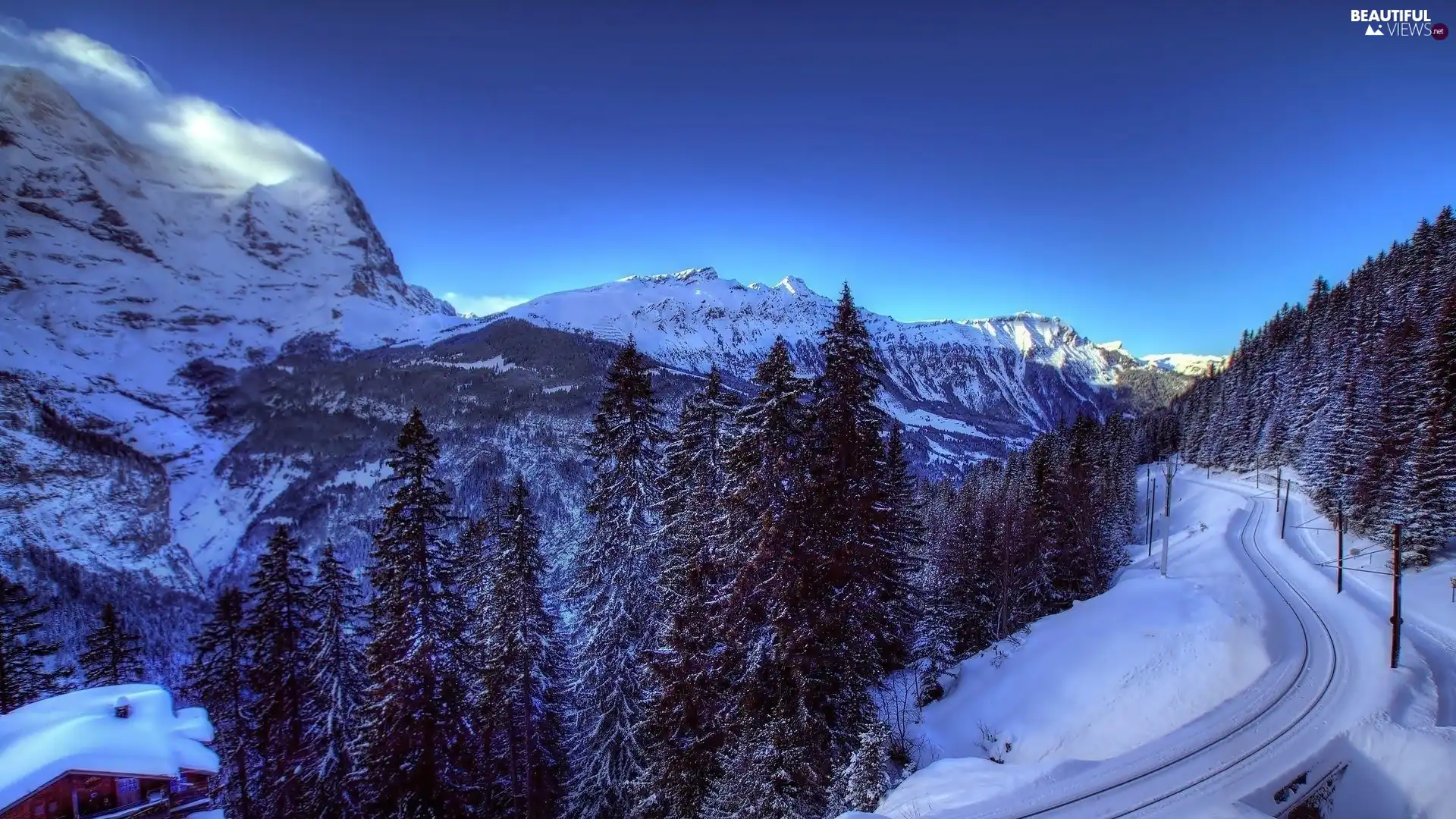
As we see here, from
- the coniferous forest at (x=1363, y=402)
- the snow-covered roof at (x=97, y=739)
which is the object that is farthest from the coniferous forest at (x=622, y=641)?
the coniferous forest at (x=1363, y=402)

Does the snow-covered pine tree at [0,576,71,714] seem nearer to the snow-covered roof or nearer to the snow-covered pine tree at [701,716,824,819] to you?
the snow-covered roof

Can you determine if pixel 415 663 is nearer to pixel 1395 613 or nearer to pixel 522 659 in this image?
pixel 522 659

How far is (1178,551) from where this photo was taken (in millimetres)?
47719

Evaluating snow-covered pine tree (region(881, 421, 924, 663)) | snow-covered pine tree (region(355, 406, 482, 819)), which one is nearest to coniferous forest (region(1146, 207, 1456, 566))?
snow-covered pine tree (region(881, 421, 924, 663))

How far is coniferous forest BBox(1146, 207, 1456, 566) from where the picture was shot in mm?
33344

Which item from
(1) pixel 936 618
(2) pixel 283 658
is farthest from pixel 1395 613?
(2) pixel 283 658

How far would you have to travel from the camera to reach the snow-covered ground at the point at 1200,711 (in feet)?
46.1

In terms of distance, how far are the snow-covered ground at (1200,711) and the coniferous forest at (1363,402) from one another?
6.69m

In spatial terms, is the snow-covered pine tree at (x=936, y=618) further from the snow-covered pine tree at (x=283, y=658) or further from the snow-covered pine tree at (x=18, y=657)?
the snow-covered pine tree at (x=18, y=657)

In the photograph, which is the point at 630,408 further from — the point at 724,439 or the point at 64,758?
the point at 64,758

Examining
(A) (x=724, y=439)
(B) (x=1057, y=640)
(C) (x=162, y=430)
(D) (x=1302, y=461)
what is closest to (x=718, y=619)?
(A) (x=724, y=439)

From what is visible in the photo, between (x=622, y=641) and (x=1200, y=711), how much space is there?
20224 millimetres

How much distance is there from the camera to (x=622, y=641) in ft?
68.8

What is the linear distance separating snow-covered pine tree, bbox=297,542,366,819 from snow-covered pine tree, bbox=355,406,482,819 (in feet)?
8.78
